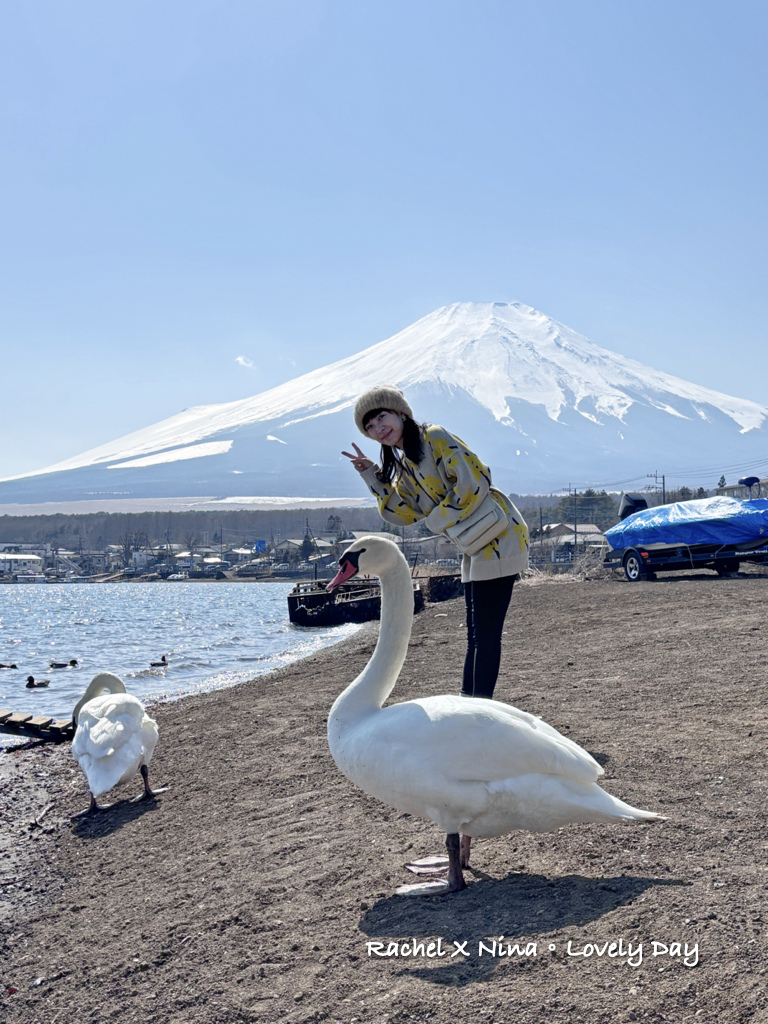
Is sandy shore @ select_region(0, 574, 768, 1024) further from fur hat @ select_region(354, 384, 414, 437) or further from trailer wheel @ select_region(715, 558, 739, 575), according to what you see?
trailer wheel @ select_region(715, 558, 739, 575)

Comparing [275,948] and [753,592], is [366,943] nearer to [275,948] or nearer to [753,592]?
[275,948]

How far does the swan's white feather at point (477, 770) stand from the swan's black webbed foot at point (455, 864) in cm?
5

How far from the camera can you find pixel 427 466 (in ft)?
15.8

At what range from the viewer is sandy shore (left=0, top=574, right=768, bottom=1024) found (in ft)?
9.29

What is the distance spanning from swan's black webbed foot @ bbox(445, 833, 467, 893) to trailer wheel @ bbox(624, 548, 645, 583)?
2005cm

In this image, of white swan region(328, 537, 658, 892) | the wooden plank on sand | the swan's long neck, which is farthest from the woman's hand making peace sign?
the wooden plank on sand

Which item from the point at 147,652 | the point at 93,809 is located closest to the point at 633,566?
the point at 147,652

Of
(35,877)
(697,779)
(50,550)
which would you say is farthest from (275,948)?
(50,550)

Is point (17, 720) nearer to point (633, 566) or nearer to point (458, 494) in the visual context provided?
point (458, 494)

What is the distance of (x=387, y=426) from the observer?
15.7 feet

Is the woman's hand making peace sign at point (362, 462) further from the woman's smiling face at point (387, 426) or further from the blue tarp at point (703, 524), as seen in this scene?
the blue tarp at point (703, 524)

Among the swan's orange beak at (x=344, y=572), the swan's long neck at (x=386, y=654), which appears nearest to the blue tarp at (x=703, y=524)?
the swan's long neck at (x=386, y=654)

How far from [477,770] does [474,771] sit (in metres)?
0.01

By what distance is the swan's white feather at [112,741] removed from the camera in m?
6.91
